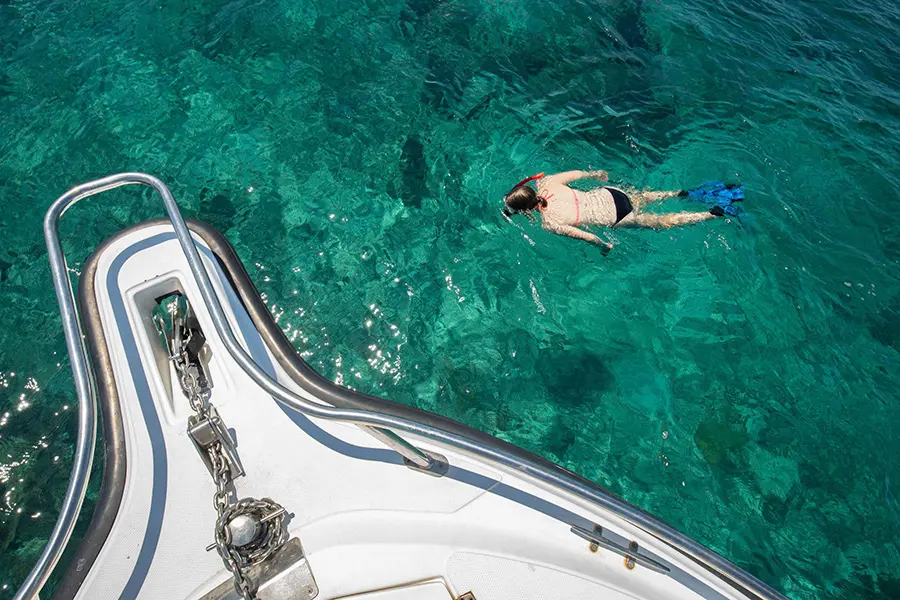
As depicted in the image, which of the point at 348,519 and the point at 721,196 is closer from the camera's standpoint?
the point at 348,519

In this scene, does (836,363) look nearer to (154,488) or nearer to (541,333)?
(541,333)

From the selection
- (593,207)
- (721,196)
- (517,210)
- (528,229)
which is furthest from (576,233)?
(721,196)

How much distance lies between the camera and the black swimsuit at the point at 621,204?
6297 mm

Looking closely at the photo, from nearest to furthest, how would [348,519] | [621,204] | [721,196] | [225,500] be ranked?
[225,500] < [348,519] < [621,204] < [721,196]

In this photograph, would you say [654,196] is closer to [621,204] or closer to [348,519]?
[621,204]

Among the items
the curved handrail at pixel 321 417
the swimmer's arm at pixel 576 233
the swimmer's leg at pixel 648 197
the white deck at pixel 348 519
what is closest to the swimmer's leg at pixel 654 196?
the swimmer's leg at pixel 648 197

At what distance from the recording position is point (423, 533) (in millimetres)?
3277

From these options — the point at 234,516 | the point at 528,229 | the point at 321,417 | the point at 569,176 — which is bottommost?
the point at 234,516

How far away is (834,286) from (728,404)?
7.71ft

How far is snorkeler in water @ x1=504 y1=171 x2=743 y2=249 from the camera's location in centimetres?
613

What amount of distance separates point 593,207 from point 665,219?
3.18 feet

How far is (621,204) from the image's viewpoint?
6.31m

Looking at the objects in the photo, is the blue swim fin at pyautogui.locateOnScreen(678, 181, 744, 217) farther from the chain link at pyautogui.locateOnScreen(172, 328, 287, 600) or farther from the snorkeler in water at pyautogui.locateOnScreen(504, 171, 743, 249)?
the chain link at pyautogui.locateOnScreen(172, 328, 287, 600)

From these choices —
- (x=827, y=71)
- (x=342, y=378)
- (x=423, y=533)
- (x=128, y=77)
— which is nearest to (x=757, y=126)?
(x=827, y=71)
